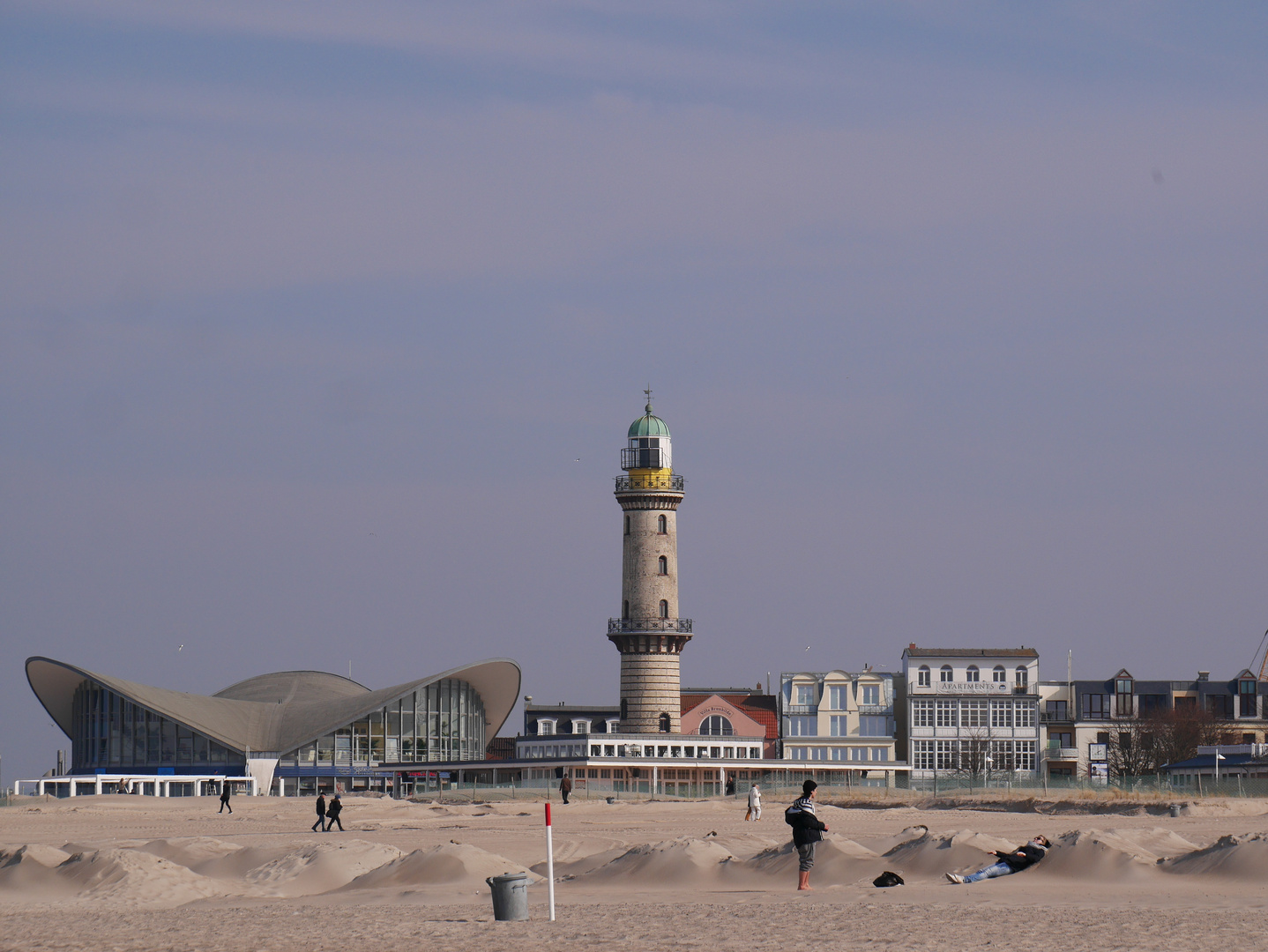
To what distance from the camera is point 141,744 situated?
98.0 meters

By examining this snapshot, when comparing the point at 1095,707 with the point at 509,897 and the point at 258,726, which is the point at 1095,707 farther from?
the point at 509,897

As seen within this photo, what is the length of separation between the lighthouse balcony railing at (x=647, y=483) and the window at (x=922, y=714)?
719 inches

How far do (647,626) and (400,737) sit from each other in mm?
18917

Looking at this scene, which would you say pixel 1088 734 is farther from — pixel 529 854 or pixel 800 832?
pixel 800 832

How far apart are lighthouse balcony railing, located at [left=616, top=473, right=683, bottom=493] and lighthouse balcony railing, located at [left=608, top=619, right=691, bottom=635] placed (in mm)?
7250

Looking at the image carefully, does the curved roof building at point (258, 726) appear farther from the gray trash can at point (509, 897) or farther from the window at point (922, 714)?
the gray trash can at point (509, 897)

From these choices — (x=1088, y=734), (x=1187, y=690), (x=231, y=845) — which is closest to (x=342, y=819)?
(x=231, y=845)

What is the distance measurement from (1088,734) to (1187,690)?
314 inches

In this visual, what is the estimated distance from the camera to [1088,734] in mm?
98250

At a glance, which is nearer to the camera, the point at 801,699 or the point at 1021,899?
the point at 1021,899

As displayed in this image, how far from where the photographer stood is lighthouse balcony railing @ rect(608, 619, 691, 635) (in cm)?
8969

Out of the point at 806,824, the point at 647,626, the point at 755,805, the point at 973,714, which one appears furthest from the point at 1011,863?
the point at 973,714

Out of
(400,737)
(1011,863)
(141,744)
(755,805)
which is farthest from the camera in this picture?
(400,737)

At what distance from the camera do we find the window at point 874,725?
97062 millimetres
